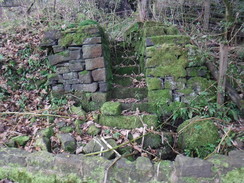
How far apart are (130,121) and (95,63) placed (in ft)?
4.67

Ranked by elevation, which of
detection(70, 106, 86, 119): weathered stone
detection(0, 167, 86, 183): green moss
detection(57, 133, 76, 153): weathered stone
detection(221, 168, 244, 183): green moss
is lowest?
detection(0, 167, 86, 183): green moss

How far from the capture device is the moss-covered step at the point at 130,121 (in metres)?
3.13

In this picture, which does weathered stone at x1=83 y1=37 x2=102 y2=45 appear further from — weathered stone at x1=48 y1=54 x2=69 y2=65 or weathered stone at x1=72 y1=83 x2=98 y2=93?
weathered stone at x1=72 y1=83 x2=98 y2=93

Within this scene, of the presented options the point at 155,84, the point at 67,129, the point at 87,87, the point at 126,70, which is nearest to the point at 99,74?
the point at 87,87

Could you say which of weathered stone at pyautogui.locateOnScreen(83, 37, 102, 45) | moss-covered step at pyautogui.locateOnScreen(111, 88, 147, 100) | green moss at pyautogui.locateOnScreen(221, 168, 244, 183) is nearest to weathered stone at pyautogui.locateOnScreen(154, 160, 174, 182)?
green moss at pyautogui.locateOnScreen(221, 168, 244, 183)

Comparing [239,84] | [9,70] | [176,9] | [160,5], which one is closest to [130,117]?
[239,84]

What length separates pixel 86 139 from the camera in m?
3.03

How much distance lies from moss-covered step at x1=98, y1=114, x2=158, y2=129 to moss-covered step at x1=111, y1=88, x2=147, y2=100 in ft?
2.54

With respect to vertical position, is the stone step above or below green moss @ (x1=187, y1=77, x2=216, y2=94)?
below

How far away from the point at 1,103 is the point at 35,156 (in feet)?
6.63

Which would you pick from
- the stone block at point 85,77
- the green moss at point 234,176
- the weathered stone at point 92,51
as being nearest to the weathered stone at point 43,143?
the stone block at point 85,77

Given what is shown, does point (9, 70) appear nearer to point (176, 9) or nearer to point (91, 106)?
point (91, 106)

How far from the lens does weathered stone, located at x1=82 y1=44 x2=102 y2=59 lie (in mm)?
3760

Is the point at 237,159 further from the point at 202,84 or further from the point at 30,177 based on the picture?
the point at 30,177
